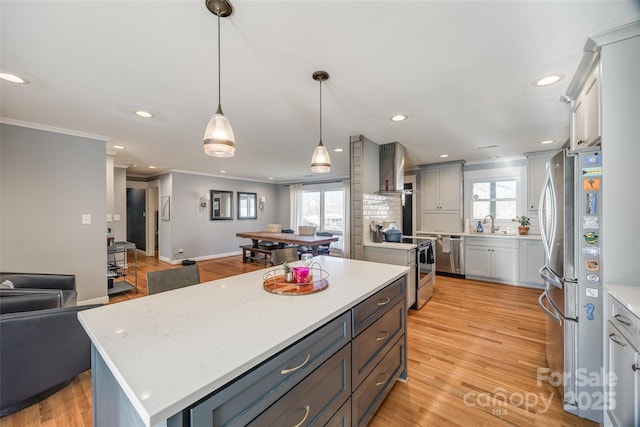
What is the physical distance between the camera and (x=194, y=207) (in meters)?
6.73

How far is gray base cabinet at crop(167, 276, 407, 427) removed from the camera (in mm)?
799

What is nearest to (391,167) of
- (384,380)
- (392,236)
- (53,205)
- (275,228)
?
(392,236)

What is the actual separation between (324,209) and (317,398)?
22.8ft

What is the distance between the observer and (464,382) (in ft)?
6.63

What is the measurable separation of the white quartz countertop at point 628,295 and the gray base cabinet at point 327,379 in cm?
114

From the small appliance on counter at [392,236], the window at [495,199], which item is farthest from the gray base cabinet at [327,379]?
the window at [495,199]

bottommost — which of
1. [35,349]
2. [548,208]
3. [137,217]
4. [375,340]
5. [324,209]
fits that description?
[35,349]

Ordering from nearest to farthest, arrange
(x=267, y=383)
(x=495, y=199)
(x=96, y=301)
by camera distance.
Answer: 1. (x=267, y=383)
2. (x=96, y=301)
3. (x=495, y=199)

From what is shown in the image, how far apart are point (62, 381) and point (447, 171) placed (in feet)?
19.9

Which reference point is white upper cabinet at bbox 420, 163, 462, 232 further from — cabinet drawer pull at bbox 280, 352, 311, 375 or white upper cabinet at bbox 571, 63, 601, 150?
cabinet drawer pull at bbox 280, 352, 311, 375

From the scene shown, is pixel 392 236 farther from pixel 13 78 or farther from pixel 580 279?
pixel 13 78

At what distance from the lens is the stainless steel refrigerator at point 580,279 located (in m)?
1.57

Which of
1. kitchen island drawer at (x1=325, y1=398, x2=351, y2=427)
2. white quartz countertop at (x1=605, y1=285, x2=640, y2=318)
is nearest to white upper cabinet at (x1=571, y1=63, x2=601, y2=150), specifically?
white quartz countertop at (x1=605, y1=285, x2=640, y2=318)

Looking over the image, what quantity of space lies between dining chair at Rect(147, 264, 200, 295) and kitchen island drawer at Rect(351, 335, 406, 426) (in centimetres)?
132
